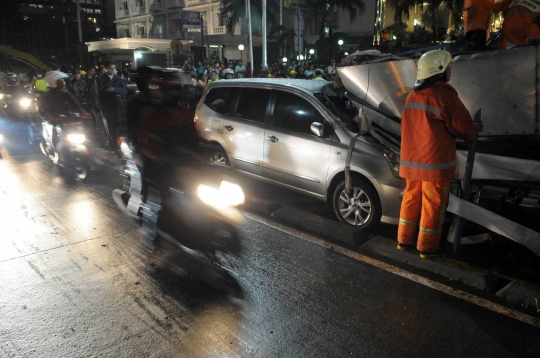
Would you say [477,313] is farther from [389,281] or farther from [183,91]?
[183,91]

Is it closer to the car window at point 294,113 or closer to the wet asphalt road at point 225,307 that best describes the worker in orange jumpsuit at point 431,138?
the wet asphalt road at point 225,307

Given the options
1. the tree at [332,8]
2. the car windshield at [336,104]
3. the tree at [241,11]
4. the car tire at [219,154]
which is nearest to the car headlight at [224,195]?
the car windshield at [336,104]

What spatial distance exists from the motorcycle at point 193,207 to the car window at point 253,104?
1.70 m

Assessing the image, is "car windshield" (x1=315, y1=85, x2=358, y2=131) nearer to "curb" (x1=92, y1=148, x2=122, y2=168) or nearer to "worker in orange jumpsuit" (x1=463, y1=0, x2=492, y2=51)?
"worker in orange jumpsuit" (x1=463, y1=0, x2=492, y2=51)

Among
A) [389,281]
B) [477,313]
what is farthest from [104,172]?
[477,313]

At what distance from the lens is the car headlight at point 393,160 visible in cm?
483

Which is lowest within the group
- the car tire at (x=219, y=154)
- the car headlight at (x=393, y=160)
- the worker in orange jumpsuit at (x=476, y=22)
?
the car tire at (x=219, y=154)

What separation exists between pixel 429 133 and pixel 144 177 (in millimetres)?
3075

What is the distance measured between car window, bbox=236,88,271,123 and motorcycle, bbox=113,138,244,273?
5.57 feet

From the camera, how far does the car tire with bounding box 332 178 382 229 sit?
16.7ft

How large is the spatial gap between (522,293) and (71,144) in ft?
24.5

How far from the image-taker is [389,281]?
13.5 ft

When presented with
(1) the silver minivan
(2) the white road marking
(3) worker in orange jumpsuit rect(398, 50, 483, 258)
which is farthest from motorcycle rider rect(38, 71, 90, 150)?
(3) worker in orange jumpsuit rect(398, 50, 483, 258)

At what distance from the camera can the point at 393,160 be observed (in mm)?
4859
